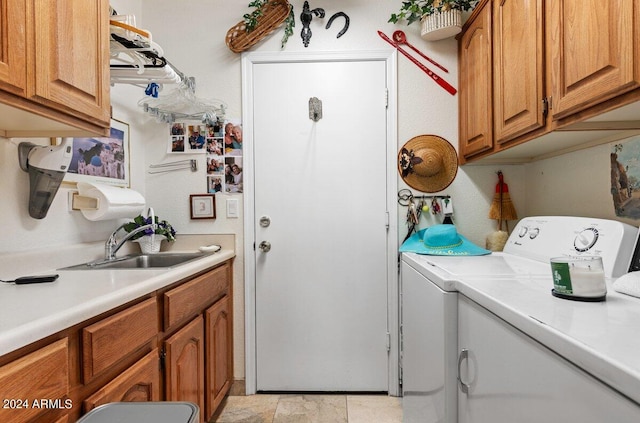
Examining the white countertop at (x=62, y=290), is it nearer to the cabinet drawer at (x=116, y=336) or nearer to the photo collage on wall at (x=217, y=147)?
the cabinet drawer at (x=116, y=336)

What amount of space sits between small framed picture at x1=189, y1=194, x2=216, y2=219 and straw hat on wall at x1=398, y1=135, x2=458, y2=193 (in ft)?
3.96

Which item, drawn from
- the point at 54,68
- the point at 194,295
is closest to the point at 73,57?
the point at 54,68

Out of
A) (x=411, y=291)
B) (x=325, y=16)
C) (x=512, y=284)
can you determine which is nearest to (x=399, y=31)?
(x=325, y=16)

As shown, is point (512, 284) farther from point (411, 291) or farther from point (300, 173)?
point (300, 173)

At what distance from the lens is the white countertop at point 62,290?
0.73 m

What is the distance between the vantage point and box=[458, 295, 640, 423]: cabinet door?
1.93 feet

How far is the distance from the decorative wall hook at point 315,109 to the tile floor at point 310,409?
172 cm

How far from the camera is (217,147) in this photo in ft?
7.18

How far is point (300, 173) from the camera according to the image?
216 cm

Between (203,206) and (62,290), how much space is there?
1184mm

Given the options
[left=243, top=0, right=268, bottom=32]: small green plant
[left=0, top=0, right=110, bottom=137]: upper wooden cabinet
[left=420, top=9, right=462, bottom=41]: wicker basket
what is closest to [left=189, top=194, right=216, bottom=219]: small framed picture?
[left=0, top=0, right=110, bottom=137]: upper wooden cabinet

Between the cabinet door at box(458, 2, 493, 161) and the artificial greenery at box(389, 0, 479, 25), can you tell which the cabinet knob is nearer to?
the cabinet door at box(458, 2, 493, 161)

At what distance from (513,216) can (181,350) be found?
1975 millimetres

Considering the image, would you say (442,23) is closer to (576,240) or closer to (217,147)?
(576,240)
